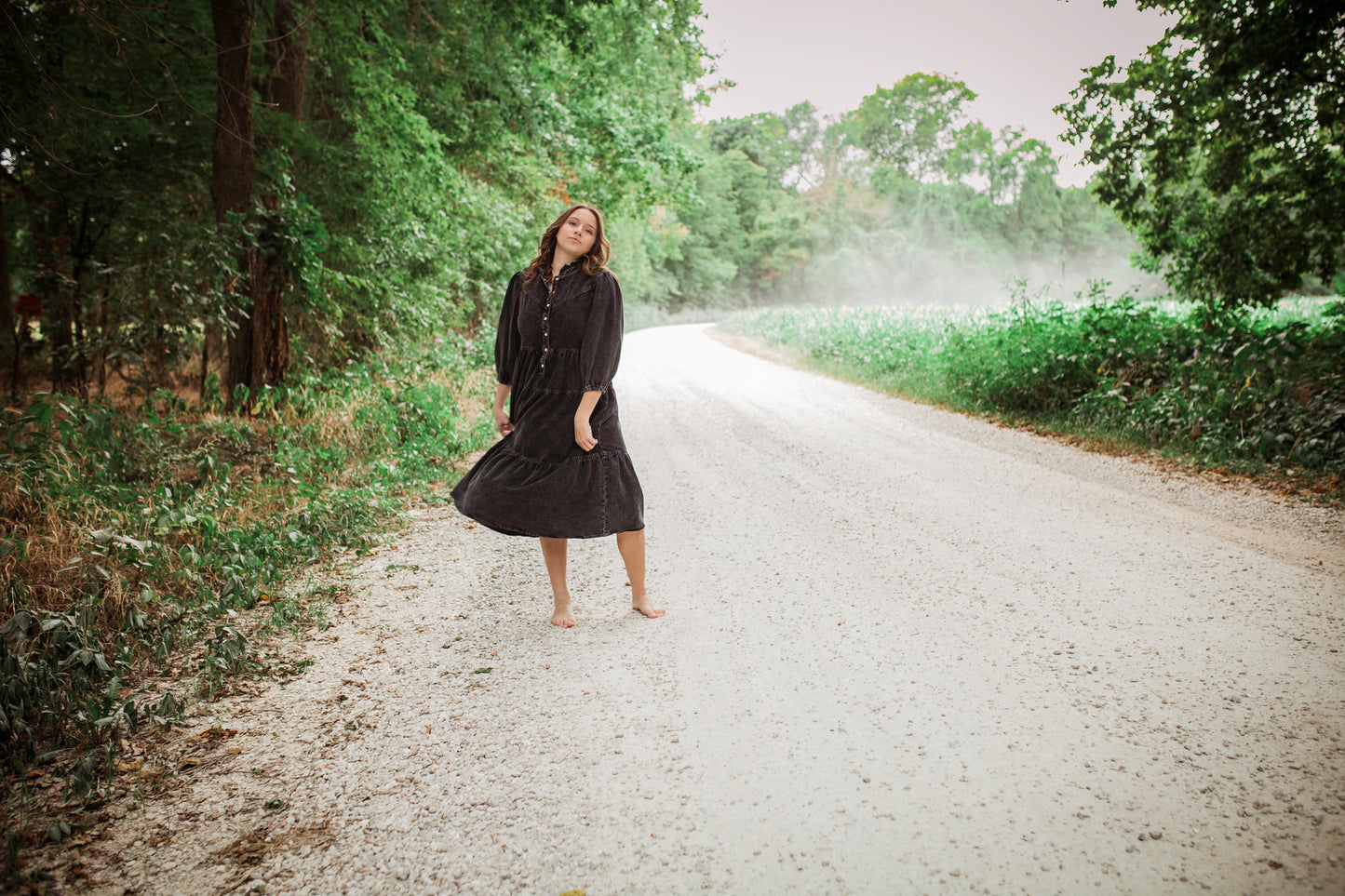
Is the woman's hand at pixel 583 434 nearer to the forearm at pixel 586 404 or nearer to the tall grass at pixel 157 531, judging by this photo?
the forearm at pixel 586 404

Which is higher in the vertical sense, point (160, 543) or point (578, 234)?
point (578, 234)

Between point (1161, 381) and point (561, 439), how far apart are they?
799 centimetres

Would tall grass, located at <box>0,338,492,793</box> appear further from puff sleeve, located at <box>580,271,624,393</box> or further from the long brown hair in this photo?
the long brown hair

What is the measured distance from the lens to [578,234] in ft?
10.5

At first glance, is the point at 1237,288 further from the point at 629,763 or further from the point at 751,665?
the point at 629,763

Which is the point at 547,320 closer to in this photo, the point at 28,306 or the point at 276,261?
the point at 276,261

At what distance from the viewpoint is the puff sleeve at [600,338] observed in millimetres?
3189

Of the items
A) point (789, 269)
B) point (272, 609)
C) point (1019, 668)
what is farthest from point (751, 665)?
point (789, 269)

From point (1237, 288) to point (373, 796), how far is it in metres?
9.19

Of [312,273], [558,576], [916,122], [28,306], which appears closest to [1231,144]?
[558,576]

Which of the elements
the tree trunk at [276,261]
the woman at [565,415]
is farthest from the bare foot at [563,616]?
the tree trunk at [276,261]

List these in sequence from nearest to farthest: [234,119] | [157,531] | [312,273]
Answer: [157,531]
[234,119]
[312,273]

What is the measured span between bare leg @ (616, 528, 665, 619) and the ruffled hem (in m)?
0.12

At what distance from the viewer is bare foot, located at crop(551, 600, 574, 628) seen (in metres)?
3.46
